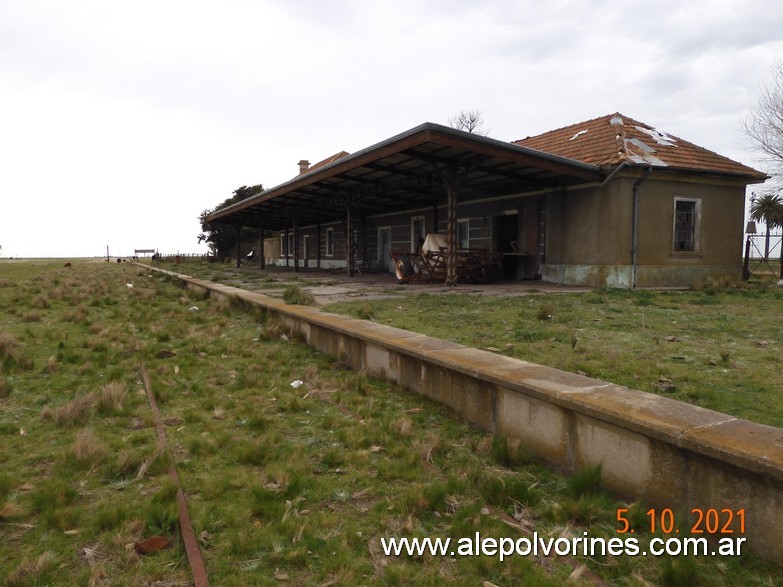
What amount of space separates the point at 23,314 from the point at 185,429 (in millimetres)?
7795

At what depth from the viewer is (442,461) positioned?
3117 millimetres

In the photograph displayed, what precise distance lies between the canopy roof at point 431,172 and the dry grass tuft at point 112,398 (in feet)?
27.7

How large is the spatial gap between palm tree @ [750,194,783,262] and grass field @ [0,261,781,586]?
102 ft

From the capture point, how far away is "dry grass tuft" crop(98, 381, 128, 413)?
4.00 metres

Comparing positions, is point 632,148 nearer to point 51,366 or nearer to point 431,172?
point 431,172

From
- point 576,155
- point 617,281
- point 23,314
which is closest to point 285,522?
point 23,314

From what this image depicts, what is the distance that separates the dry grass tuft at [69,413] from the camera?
3.70 metres

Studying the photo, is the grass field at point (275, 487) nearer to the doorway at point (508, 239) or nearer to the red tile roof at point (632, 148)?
the red tile roof at point (632, 148)

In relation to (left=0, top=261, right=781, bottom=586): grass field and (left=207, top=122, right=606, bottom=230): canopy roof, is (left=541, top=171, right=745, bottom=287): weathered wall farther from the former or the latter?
(left=0, top=261, right=781, bottom=586): grass field

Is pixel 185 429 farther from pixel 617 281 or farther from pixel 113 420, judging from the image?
pixel 617 281

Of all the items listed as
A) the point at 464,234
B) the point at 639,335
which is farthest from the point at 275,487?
the point at 464,234
